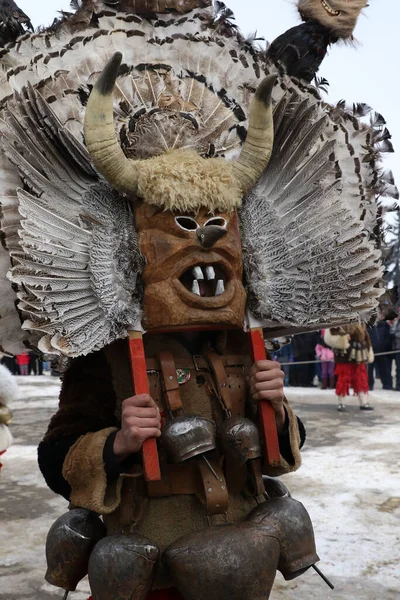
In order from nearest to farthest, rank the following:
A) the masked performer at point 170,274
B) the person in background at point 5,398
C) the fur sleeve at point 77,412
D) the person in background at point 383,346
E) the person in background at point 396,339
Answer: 1. the masked performer at point 170,274
2. the fur sleeve at point 77,412
3. the person in background at point 5,398
4. the person in background at point 396,339
5. the person in background at point 383,346

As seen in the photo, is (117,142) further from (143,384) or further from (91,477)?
(91,477)

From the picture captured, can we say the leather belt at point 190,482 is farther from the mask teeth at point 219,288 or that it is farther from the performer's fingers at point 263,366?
the mask teeth at point 219,288

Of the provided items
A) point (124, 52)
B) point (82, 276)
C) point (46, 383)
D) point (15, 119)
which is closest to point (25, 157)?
point (15, 119)

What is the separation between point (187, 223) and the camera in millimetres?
2105

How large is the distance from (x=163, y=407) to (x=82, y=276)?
1.56 ft

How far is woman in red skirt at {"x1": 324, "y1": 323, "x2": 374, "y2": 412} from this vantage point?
30.6ft

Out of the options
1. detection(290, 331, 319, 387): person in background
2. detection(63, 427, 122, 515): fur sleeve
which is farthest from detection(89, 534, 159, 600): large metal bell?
detection(290, 331, 319, 387): person in background

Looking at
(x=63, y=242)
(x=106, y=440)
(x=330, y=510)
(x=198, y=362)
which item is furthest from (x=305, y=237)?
(x=330, y=510)

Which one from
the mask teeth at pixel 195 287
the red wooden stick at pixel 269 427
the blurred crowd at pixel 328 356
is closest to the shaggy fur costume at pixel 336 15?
the mask teeth at pixel 195 287

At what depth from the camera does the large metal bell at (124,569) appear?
1.92m

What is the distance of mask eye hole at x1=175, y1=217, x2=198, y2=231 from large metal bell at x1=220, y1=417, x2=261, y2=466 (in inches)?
23.7

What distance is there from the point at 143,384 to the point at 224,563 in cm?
55

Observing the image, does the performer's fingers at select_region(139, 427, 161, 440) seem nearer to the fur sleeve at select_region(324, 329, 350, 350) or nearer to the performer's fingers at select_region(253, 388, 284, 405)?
the performer's fingers at select_region(253, 388, 284, 405)

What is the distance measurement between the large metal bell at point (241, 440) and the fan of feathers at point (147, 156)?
1.22ft
